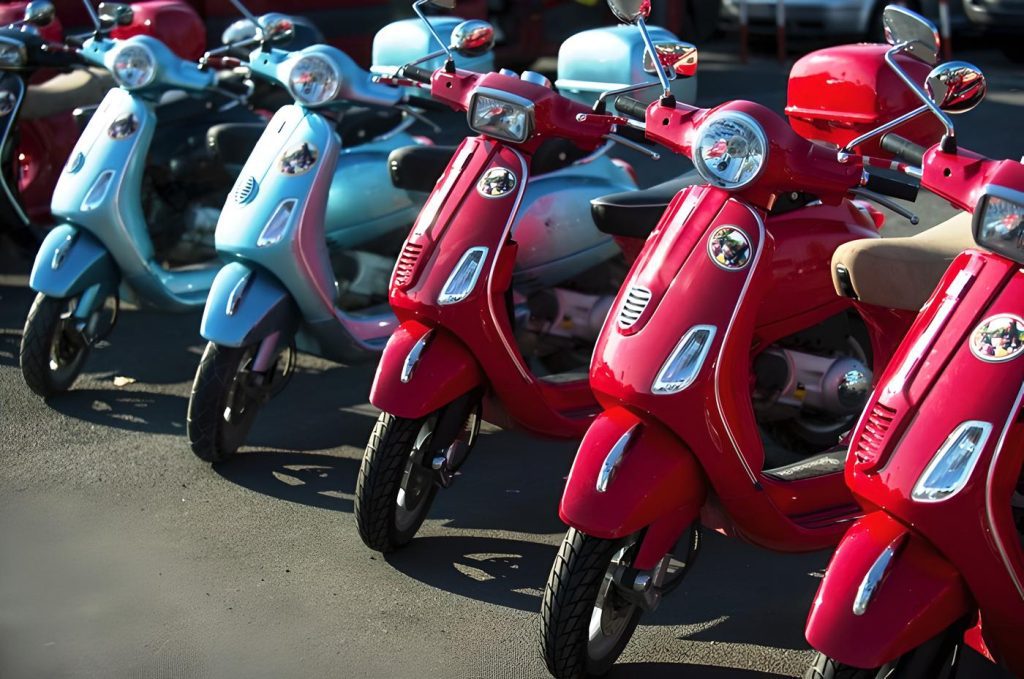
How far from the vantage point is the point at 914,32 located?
10.2 ft

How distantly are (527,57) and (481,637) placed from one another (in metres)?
7.05

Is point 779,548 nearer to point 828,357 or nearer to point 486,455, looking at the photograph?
point 828,357

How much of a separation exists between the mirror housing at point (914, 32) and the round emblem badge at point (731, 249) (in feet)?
1.83

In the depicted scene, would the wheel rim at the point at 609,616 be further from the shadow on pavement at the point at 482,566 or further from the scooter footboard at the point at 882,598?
the scooter footboard at the point at 882,598

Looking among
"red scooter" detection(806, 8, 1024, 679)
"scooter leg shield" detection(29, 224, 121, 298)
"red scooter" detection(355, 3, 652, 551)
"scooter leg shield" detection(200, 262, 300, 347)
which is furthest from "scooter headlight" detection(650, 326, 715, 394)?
"scooter leg shield" detection(29, 224, 121, 298)

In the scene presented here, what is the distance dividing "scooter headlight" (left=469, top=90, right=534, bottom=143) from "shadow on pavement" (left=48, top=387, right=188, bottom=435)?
160cm

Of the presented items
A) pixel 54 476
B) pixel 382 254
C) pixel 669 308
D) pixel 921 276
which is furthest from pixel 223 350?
pixel 921 276

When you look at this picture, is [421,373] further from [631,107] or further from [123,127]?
[123,127]

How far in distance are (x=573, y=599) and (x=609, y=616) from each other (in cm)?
18

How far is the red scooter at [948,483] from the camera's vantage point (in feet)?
8.00

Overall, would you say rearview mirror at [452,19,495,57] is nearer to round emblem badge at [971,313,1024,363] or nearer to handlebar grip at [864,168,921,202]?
handlebar grip at [864,168,921,202]

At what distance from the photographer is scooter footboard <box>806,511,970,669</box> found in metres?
2.39

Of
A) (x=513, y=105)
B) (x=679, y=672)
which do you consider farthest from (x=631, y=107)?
(x=679, y=672)

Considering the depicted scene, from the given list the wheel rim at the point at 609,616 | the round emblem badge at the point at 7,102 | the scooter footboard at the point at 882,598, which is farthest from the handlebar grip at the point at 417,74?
the round emblem badge at the point at 7,102
